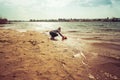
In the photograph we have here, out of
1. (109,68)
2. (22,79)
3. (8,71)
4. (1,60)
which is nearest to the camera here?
(22,79)

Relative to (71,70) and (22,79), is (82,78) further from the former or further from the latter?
(22,79)

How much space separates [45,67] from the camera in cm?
460

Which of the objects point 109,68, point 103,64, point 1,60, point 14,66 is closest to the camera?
point 14,66

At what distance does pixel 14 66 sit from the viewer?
4.50 meters

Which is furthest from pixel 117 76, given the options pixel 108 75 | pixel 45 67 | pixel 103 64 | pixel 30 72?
pixel 30 72

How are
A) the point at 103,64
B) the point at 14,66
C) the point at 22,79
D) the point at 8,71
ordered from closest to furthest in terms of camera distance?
the point at 22,79 < the point at 8,71 < the point at 14,66 < the point at 103,64

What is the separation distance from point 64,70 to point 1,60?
224 cm

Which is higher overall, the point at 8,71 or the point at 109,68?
the point at 8,71

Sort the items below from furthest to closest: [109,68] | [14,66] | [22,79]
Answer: [109,68], [14,66], [22,79]

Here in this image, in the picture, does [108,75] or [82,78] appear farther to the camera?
[108,75]

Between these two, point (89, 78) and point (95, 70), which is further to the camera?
point (95, 70)

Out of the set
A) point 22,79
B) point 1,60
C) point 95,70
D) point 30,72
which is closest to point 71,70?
point 95,70

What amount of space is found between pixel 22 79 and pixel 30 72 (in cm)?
47

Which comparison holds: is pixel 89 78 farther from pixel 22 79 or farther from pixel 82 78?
pixel 22 79
